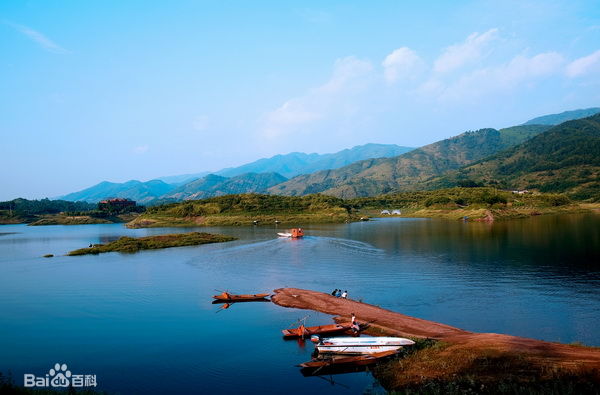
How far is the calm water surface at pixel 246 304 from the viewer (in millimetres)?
27453

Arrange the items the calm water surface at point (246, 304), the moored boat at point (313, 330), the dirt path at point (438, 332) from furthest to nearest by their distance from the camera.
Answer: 1. the moored boat at point (313, 330)
2. the calm water surface at point (246, 304)
3. the dirt path at point (438, 332)

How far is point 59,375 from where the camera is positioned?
87.8ft

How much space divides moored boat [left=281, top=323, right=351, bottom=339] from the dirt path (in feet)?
10.3

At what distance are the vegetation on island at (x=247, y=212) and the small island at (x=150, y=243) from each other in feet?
175

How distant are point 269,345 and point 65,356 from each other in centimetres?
1424

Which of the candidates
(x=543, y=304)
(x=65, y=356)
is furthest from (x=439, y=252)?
(x=65, y=356)

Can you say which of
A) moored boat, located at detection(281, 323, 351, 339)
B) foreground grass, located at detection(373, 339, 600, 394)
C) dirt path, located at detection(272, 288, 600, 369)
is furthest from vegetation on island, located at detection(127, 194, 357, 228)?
foreground grass, located at detection(373, 339, 600, 394)

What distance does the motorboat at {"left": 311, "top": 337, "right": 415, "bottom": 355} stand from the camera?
26766 mm

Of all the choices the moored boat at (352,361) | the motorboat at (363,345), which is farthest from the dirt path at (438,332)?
the moored boat at (352,361)

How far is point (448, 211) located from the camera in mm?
162750

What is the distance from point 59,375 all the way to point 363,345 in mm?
19188

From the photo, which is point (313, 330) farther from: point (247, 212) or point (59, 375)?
point (247, 212)

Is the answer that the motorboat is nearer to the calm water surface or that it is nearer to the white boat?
the white boat

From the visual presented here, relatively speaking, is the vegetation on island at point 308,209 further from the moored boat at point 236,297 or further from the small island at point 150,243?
the moored boat at point 236,297
